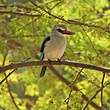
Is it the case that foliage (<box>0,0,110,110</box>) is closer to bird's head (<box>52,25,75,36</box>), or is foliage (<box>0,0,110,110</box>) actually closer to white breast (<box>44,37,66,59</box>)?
bird's head (<box>52,25,75,36</box>)

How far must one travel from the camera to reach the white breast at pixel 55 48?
450 centimetres

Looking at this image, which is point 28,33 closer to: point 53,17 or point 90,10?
point 90,10

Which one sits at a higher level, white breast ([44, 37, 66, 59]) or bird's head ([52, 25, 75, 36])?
bird's head ([52, 25, 75, 36])

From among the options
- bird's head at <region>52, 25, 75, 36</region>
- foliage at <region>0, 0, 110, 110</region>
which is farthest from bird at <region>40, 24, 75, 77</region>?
foliage at <region>0, 0, 110, 110</region>

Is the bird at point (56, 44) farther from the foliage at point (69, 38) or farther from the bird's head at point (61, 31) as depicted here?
the foliage at point (69, 38)

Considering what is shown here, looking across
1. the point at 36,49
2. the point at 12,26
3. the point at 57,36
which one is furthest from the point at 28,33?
the point at 57,36

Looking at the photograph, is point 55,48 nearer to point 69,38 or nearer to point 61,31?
point 61,31

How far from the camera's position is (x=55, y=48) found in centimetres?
452

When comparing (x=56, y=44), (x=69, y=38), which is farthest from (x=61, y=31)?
(x=69, y=38)

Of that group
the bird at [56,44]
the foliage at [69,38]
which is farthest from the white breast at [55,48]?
the foliage at [69,38]

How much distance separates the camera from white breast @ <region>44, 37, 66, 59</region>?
450cm

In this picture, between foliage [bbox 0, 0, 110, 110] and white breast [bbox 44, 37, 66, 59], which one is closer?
white breast [bbox 44, 37, 66, 59]

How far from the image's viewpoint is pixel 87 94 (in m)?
5.43

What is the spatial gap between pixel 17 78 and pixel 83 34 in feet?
8.57
